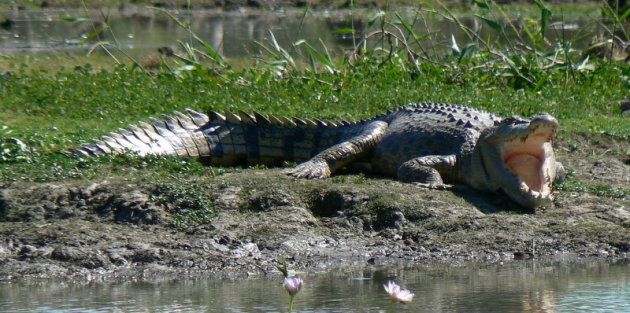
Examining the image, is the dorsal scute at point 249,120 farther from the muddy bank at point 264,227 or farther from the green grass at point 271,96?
the muddy bank at point 264,227

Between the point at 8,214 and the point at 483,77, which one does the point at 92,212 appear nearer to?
the point at 8,214

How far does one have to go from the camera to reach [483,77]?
1122cm

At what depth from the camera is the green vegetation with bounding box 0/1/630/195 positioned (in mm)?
7051

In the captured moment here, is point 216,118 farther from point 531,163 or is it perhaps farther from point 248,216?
point 531,163

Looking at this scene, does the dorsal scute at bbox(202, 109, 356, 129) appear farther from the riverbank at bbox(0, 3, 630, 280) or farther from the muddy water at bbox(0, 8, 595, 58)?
the muddy water at bbox(0, 8, 595, 58)

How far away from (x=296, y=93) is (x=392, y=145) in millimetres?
3054

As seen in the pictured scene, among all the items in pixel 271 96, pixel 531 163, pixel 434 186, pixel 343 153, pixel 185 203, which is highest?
pixel 271 96

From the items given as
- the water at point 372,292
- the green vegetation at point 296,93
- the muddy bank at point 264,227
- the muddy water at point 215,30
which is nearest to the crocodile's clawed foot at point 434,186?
the muddy bank at point 264,227

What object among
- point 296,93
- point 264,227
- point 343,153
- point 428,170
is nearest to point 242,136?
point 343,153

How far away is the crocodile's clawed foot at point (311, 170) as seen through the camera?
21.8 ft

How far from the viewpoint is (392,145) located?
7.21 m

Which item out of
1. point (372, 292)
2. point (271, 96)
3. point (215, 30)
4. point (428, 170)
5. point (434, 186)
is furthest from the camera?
point (215, 30)

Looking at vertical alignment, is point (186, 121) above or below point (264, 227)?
above

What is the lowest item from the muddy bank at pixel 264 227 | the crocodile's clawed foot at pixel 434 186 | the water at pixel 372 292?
the water at pixel 372 292
